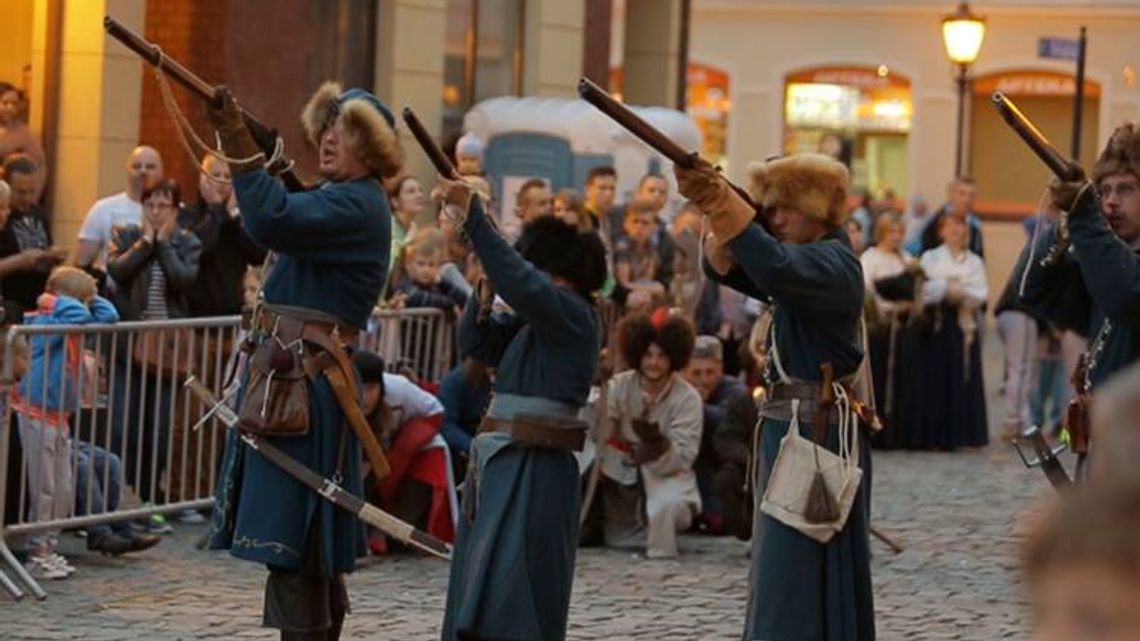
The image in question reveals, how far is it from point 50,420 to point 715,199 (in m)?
4.53

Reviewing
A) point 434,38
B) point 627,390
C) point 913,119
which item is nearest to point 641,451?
point 627,390

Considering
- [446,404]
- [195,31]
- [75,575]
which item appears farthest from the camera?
[195,31]

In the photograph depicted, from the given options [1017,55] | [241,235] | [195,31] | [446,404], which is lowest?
[446,404]

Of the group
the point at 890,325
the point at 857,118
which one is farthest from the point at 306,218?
the point at 857,118

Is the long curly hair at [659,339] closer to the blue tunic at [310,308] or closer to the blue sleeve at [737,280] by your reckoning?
the blue tunic at [310,308]

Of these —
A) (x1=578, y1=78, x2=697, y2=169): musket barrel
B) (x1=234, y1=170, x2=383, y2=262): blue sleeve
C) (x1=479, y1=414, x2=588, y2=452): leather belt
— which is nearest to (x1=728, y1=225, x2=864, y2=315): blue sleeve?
(x1=578, y1=78, x2=697, y2=169): musket barrel

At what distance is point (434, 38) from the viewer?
61.6 feet

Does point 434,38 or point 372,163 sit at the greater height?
point 434,38

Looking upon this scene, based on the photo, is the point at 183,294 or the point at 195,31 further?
the point at 195,31

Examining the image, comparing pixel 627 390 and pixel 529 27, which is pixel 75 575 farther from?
pixel 529 27

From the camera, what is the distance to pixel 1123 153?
660 cm

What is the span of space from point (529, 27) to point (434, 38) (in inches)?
70.5

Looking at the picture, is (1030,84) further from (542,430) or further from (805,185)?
(805,185)

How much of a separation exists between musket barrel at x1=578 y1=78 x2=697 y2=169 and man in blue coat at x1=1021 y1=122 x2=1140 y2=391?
3.11 feet
